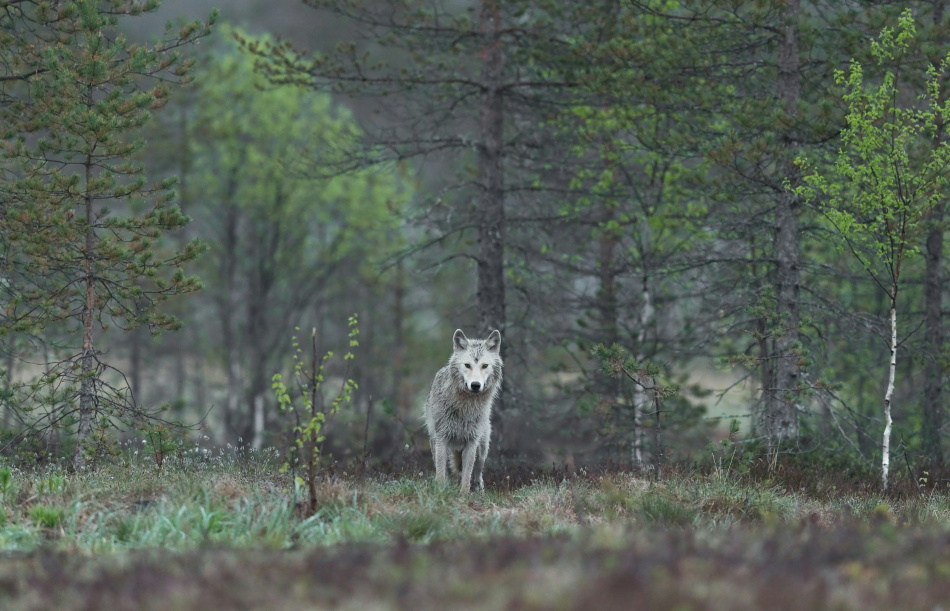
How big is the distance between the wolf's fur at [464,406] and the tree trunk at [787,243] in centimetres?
457

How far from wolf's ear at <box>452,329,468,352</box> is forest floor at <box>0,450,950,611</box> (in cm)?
172

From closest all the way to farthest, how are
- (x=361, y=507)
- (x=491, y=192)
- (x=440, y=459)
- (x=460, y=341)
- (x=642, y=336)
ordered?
(x=361, y=507), (x=460, y=341), (x=440, y=459), (x=491, y=192), (x=642, y=336)

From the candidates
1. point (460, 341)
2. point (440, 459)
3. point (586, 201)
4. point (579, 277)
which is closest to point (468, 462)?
point (440, 459)

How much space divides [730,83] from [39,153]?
417 inches

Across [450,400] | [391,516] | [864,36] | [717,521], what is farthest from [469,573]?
[864,36]

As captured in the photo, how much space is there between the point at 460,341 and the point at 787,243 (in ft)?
18.6

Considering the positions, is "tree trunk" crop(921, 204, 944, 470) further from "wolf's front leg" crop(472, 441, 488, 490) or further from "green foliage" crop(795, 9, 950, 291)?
"wolf's front leg" crop(472, 441, 488, 490)

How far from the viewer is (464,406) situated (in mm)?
10461

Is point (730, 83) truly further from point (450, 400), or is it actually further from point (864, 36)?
point (450, 400)

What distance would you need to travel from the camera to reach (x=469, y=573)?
14.8 feet

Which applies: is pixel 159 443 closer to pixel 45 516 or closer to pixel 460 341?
pixel 45 516

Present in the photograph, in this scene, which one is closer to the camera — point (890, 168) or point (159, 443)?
point (159, 443)

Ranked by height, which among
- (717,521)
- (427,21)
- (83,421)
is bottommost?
(717,521)

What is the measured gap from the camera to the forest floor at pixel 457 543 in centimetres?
430
